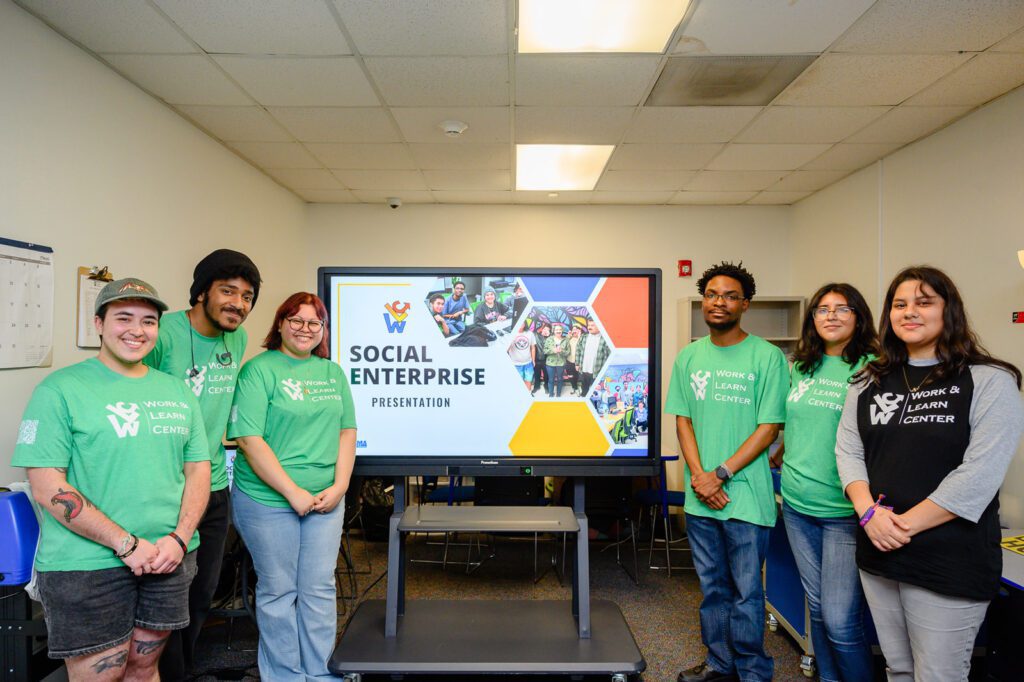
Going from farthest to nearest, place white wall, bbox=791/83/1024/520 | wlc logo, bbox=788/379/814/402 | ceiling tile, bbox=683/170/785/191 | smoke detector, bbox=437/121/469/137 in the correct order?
ceiling tile, bbox=683/170/785/191, smoke detector, bbox=437/121/469/137, white wall, bbox=791/83/1024/520, wlc logo, bbox=788/379/814/402

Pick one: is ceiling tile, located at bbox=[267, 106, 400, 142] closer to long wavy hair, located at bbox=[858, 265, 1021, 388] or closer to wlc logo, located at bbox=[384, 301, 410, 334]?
wlc logo, located at bbox=[384, 301, 410, 334]

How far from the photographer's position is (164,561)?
5.40 ft

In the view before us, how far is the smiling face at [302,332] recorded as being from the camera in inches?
80.9

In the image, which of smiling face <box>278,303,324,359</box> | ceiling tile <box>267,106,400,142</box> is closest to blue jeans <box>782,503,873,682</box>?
smiling face <box>278,303,324,359</box>

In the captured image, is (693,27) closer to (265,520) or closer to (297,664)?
(265,520)

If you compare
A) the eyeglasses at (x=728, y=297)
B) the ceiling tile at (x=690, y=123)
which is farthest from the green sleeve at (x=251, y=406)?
the ceiling tile at (x=690, y=123)

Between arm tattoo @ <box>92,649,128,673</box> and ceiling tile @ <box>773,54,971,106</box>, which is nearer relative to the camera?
arm tattoo @ <box>92,649,128,673</box>

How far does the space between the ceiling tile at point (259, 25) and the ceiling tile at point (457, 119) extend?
715 mm

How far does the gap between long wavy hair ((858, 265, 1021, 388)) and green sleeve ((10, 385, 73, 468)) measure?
2.33 m

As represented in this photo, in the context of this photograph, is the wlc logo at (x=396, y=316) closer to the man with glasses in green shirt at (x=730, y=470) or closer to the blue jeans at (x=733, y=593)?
the man with glasses in green shirt at (x=730, y=470)

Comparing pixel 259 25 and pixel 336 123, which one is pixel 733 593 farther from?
pixel 336 123

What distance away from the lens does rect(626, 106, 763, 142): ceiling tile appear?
3.16 metres

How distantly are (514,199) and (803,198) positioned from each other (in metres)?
2.59

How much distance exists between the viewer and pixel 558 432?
228cm
